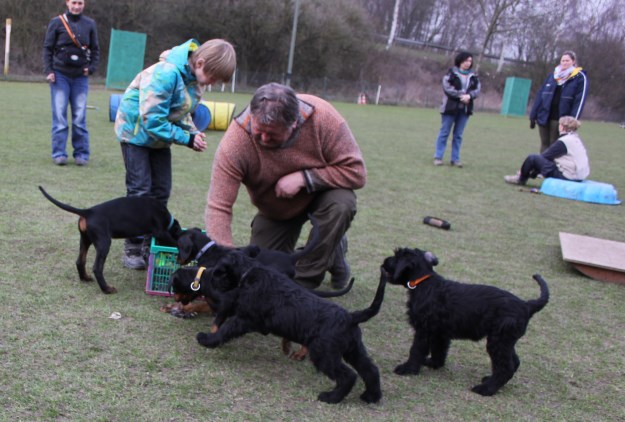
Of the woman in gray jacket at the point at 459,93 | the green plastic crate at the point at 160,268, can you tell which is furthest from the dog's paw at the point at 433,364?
the woman in gray jacket at the point at 459,93

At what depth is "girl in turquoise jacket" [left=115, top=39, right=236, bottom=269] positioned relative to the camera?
4.25m

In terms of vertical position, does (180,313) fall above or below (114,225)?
below

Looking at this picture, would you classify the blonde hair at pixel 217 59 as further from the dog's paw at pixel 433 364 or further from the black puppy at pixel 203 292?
the dog's paw at pixel 433 364

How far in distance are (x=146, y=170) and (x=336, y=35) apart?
3844cm

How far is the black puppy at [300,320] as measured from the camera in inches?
117

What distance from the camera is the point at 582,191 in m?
9.64

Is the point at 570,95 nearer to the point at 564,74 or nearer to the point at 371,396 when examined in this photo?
the point at 564,74

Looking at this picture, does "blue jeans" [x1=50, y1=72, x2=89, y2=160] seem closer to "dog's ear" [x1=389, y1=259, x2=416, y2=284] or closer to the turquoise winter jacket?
the turquoise winter jacket

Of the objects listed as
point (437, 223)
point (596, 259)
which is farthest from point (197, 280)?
point (437, 223)

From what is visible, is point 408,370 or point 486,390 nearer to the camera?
point 486,390


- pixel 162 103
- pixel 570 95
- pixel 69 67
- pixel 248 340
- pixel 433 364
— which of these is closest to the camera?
pixel 433 364

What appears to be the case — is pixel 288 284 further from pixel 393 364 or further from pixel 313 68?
pixel 313 68

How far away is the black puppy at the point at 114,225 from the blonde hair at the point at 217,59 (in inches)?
40.0

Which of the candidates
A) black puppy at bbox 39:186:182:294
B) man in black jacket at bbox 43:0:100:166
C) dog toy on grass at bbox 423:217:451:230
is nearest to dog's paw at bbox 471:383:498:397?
black puppy at bbox 39:186:182:294
